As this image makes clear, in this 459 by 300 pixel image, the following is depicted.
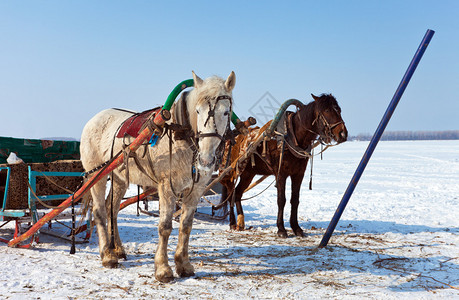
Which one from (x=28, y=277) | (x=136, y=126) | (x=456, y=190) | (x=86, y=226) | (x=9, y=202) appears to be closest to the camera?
(x=28, y=277)

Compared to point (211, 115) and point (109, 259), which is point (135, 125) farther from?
point (109, 259)

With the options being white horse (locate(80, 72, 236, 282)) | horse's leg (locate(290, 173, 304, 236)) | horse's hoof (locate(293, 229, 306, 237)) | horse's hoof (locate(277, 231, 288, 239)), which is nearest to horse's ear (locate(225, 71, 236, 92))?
white horse (locate(80, 72, 236, 282))

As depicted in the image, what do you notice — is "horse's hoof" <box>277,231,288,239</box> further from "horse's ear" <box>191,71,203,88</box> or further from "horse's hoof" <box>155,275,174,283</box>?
"horse's ear" <box>191,71,203,88</box>

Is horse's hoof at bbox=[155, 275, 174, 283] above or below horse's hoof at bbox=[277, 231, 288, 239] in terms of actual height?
above

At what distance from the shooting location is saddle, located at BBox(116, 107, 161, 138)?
4.72 metres

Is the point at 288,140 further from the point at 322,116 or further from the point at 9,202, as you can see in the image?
the point at 9,202

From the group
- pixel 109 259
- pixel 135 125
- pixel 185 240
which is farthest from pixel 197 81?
pixel 109 259

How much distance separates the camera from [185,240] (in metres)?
4.77

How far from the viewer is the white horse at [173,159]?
373 cm

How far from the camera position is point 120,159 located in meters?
4.70

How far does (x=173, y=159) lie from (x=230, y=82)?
47.6 inches

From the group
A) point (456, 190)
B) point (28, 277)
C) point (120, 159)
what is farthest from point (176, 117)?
point (456, 190)

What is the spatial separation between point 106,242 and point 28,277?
3.65 feet

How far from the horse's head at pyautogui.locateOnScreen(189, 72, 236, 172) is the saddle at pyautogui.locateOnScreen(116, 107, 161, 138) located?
1.05 meters
